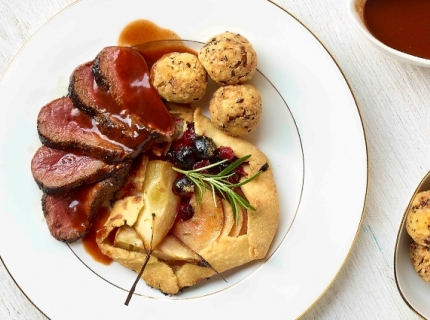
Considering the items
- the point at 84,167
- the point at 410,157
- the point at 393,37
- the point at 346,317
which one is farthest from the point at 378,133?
the point at 84,167

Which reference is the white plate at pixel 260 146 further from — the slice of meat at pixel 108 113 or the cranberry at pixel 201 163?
the cranberry at pixel 201 163

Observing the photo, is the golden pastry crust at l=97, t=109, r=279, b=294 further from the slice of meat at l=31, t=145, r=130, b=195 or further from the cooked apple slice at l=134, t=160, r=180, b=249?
the slice of meat at l=31, t=145, r=130, b=195

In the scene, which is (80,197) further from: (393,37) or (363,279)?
(393,37)

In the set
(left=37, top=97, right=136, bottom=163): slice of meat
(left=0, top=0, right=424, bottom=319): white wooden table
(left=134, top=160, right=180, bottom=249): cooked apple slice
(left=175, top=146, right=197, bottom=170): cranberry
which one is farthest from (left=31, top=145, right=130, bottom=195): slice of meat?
(left=0, top=0, right=424, bottom=319): white wooden table

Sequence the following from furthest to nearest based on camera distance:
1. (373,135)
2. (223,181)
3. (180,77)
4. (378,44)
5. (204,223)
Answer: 1. (373,135)
2. (204,223)
3. (223,181)
4. (180,77)
5. (378,44)

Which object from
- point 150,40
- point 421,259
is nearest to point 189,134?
point 150,40

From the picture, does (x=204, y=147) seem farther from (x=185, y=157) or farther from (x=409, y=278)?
(x=409, y=278)
